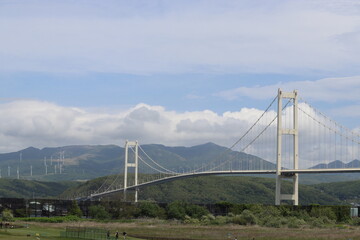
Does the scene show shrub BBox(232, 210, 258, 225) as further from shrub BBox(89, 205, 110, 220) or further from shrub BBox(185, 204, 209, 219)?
shrub BBox(89, 205, 110, 220)

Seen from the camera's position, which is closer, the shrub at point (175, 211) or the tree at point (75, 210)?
the shrub at point (175, 211)

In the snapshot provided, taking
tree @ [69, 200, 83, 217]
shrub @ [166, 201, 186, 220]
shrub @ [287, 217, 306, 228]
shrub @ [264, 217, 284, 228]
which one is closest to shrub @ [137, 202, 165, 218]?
shrub @ [166, 201, 186, 220]

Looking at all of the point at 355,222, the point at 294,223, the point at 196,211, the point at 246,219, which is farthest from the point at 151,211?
the point at 355,222

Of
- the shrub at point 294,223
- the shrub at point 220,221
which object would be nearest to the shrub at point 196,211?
the shrub at point 220,221

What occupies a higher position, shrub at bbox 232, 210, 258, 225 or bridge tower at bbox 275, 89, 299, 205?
bridge tower at bbox 275, 89, 299, 205

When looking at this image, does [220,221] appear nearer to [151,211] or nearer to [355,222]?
[151,211]

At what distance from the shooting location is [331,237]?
3022 inches

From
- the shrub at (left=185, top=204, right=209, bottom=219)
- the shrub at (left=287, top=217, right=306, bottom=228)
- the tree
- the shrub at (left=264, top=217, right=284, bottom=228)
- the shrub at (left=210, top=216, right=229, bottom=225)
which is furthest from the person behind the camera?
the tree

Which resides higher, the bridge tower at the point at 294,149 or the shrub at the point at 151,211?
the bridge tower at the point at 294,149

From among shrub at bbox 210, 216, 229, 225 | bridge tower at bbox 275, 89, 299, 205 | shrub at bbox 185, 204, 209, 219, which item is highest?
bridge tower at bbox 275, 89, 299, 205

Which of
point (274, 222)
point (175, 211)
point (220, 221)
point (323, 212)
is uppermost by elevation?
point (323, 212)

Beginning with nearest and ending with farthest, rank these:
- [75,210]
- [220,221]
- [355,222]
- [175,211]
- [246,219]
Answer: [220,221] → [246,219] → [355,222] → [175,211] → [75,210]

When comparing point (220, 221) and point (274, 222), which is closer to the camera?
point (274, 222)

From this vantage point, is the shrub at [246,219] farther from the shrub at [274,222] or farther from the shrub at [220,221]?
the shrub at [274,222]
